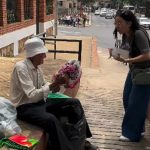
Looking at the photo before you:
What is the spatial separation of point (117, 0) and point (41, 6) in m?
96.5

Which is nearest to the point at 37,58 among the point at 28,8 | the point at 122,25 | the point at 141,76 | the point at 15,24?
the point at 122,25

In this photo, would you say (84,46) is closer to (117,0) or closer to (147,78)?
(147,78)

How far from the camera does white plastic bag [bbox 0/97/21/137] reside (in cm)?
415

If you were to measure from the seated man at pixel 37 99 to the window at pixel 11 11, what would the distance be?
35.8 ft

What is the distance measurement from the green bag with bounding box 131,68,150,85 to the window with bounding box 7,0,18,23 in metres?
10.2

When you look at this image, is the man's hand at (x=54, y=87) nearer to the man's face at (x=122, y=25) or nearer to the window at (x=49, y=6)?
the man's face at (x=122, y=25)

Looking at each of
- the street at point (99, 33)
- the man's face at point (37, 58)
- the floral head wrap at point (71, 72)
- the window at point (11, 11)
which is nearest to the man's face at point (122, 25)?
the floral head wrap at point (71, 72)

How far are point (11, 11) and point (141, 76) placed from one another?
11374mm

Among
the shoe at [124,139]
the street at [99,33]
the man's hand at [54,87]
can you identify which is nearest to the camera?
the man's hand at [54,87]

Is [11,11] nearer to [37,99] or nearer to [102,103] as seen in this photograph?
[102,103]

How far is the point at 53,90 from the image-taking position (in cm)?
460

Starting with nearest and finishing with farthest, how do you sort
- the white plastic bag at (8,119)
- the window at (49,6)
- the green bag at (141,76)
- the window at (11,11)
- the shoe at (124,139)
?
the white plastic bag at (8,119) → the green bag at (141,76) → the shoe at (124,139) → the window at (11,11) → the window at (49,6)

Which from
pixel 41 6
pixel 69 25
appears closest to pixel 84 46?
pixel 41 6

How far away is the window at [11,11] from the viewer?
1558 centimetres
